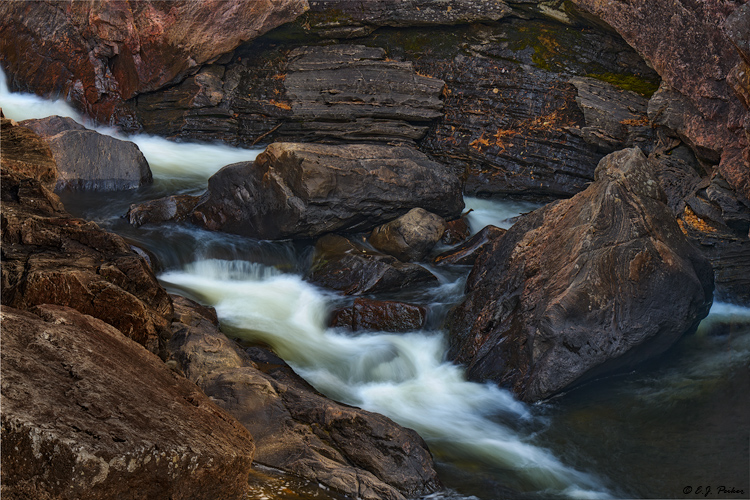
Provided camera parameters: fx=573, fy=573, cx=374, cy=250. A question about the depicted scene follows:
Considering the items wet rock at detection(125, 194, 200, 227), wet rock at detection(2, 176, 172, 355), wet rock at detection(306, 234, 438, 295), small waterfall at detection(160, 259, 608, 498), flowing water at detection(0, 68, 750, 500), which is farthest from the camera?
wet rock at detection(125, 194, 200, 227)

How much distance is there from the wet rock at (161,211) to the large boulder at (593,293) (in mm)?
5596

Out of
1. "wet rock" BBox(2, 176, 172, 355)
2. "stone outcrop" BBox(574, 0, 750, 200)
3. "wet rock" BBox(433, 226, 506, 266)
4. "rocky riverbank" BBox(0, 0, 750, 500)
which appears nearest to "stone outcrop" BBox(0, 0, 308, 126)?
"rocky riverbank" BBox(0, 0, 750, 500)

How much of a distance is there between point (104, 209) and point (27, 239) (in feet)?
20.4

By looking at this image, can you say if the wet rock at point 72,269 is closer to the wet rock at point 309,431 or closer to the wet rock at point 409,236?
the wet rock at point 309,431

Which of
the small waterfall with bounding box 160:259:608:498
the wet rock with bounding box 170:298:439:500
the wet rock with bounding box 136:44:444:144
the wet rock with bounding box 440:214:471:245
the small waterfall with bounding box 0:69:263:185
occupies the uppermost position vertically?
the wet rock with bounding box 136:44:444:144

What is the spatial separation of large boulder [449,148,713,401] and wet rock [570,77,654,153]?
131 inches

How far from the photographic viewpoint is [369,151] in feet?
32.1

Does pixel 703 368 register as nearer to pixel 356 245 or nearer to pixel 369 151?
pixel 356 245

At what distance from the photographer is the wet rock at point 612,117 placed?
10000 millimetres

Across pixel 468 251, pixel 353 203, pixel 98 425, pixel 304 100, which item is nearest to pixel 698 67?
pixel 468 251

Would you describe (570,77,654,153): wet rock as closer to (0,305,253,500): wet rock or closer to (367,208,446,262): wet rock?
(367,208,446,262): wet rock

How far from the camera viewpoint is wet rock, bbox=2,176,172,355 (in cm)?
A: 370

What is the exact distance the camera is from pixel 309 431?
439 cm

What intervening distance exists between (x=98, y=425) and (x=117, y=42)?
12686 mm
